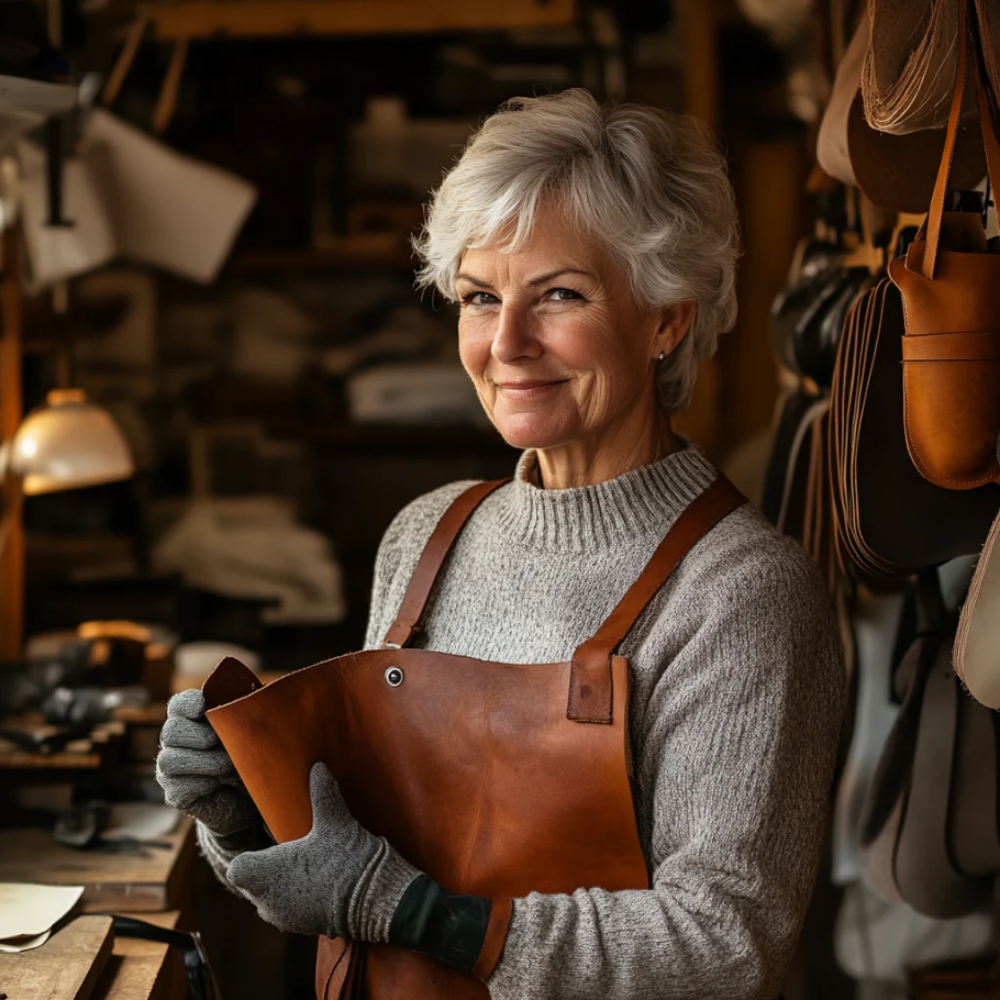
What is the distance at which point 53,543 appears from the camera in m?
3.58

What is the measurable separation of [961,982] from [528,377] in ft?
5.64

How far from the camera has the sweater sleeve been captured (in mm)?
1246

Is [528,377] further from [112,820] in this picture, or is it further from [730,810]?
[112,820]

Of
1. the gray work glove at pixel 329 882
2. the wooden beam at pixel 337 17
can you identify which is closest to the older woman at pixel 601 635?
the gray work glove at pixel 329 882

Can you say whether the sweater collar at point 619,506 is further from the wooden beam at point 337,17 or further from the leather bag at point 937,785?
the wooden beam at point 337,17

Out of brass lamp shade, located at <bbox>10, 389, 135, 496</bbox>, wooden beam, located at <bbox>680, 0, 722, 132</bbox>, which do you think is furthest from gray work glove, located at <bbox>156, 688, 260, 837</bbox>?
wooden beam, located at <bbox>680, 0, 722, 132</bbox>

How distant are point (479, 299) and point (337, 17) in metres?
2.32

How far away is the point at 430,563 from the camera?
5.25 feet

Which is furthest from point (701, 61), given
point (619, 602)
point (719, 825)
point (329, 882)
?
point (329, 882)

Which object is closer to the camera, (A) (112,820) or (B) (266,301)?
(A) (112,820)

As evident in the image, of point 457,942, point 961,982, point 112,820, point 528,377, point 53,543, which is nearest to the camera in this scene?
point 457,942

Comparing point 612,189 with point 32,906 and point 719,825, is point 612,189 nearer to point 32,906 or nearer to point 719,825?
point 719,825

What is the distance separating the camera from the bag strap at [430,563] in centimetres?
155

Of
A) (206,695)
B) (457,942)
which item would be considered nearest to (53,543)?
(206,695)
